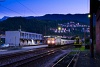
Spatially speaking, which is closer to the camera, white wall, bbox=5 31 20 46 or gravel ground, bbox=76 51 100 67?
→ gravel ground, bbox=76 51 100 67

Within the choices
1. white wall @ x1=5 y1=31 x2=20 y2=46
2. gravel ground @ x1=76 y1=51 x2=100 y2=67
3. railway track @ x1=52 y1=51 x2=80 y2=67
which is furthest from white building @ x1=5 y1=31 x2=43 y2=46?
gravel ground @ x1=76 y1=51 x2=100 y2=67

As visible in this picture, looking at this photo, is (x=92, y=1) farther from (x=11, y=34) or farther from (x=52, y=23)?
(x=52, y=23)

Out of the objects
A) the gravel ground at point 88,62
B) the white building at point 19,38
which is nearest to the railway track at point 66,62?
the gravel ground at point 88,62

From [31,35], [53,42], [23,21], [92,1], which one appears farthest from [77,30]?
[92,1]

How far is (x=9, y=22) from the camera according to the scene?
184 m

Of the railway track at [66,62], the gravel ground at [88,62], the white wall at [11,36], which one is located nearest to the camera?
the gravel ground at [88,62]

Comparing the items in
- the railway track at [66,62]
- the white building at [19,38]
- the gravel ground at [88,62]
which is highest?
the white building at [19,38]

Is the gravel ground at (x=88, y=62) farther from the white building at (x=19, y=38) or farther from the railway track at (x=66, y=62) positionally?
the white building at (x=19, y=38)

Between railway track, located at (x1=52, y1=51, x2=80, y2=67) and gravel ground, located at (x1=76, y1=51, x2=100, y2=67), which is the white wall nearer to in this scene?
railway track, located at (x1=52, y1=51, x2=80, y2=67)

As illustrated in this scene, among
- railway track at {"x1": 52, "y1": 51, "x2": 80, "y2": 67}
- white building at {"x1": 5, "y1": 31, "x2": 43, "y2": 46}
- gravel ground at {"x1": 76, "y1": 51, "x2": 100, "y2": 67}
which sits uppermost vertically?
white building at {"x1": 5, "y1": 31, "x2": 43, "y2": 46}

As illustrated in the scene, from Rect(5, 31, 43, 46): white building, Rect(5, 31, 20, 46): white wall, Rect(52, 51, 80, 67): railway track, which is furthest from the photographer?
Rect(5, 31, 20, 46): white wall

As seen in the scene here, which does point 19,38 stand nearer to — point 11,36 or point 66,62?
point 11,36

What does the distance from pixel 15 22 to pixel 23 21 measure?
24.0 ft

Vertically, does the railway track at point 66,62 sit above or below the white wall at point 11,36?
below
